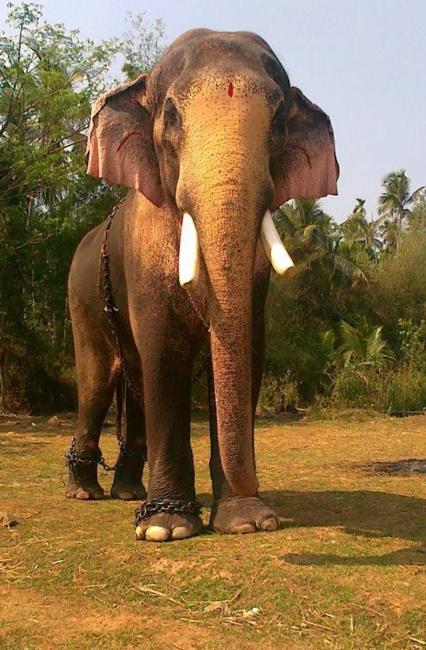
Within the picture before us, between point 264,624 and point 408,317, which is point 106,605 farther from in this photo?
point 408,317

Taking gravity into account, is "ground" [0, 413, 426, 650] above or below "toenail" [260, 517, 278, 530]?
below

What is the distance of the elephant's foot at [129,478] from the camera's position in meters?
5.88

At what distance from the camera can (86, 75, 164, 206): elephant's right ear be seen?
443 centimetres

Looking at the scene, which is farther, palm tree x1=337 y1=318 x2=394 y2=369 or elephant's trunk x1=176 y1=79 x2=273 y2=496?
palm tree x1=337 y1=318 x2=394 y2=369

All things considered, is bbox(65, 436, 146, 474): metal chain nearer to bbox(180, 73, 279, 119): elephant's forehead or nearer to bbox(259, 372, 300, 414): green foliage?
bbox(180, 73, 279, 119): elephant's forehead

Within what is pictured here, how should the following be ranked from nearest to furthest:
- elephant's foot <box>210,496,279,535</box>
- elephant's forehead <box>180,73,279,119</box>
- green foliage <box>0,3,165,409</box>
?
elephant's forehead <box>180,73,279,119</box>, elephant's foot <box>210,496,279,535</box>, green foliage <box>0,3,165,409</box>

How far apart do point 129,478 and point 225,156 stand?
9.82 ft

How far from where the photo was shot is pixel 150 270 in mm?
4527

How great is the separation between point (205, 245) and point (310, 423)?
10.1 metres

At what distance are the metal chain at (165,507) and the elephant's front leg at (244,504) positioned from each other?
0.51 feet

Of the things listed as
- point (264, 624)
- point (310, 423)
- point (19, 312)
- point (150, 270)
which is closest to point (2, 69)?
point (19, 312)

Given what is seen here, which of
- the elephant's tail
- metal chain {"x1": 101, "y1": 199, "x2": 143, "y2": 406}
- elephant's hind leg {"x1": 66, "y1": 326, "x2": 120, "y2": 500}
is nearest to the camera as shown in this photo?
metal chain {"x1": 101, "y1": 199, "x2": 143, "y2": 406}

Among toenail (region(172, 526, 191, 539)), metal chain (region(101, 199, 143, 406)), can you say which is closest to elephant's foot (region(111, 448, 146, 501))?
metal chain (region(101, 199, 143, 406))

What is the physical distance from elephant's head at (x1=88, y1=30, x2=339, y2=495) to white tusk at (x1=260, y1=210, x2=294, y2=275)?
49mm
